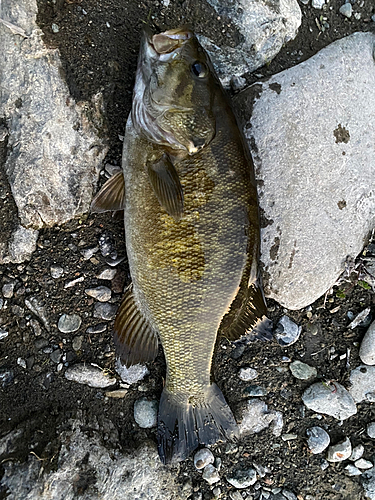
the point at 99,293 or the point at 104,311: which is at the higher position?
the point at 99,293

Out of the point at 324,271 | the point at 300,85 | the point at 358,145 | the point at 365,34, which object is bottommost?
the point at 324,271

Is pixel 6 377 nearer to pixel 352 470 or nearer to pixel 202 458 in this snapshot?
pixel 202 458

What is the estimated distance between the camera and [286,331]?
2.97 meters

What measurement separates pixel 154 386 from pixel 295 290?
1.29 meters

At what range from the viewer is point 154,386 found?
293cm

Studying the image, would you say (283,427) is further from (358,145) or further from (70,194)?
(70,194)

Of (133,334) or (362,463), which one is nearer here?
(133,334)

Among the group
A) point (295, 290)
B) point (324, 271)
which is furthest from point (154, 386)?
point (324, 271)

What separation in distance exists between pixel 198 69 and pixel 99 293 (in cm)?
164

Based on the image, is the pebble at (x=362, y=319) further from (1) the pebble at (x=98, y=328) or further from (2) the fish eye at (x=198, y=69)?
(2) the fish eye at (x=198, y=69)

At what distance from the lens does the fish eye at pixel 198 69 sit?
226 centimetres

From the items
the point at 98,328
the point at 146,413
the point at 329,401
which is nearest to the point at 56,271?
the point at 98,328

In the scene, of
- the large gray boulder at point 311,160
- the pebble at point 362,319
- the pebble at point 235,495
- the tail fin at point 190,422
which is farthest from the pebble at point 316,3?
the pebble at point 235,495

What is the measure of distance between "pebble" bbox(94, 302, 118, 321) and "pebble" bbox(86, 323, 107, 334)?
0.18 feet
